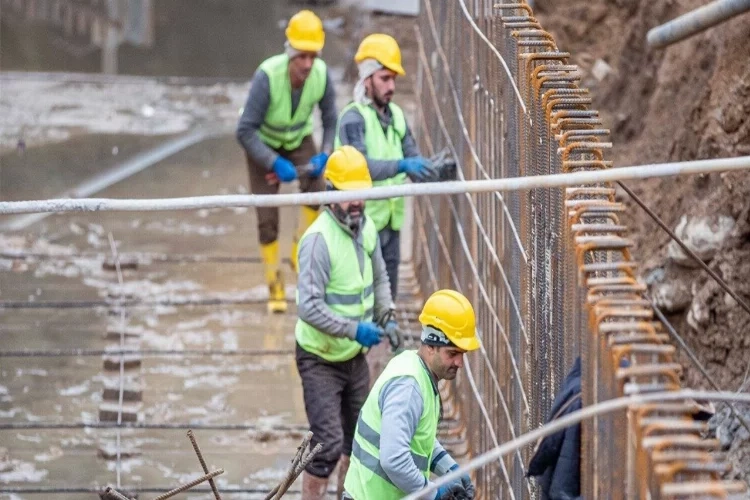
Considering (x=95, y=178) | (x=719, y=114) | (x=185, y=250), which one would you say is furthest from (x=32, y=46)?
(x=719, y=114)

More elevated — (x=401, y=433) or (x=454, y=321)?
(x=454, y=321)

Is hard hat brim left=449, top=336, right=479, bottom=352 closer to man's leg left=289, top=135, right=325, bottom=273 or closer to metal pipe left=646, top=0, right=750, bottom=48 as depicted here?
metal pipe left=646, top=0, right=750, bottom=48

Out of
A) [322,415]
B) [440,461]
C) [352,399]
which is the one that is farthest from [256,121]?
[440,461]

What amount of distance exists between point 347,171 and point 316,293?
663mm

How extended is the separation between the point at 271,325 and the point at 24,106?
21.3ft

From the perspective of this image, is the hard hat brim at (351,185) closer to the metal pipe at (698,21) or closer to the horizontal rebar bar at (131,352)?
the horizontal rebar bar at (131,352)

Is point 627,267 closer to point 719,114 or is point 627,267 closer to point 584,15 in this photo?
point 719,114

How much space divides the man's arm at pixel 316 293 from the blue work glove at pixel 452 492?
1327 millimetres

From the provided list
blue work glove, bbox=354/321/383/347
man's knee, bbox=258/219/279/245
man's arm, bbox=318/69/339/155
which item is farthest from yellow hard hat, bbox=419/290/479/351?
man's knee, bbox=258/219/279/245

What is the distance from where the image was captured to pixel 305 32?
9.15m

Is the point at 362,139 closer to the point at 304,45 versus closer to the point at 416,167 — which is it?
the point at 416,167

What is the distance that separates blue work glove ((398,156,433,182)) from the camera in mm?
8414

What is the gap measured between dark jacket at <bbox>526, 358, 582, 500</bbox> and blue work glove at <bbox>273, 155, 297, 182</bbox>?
4.37m

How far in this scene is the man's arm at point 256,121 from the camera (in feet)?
30.6
